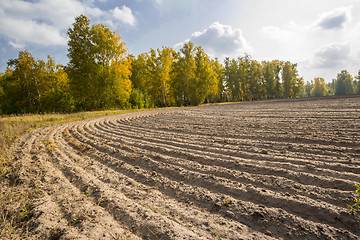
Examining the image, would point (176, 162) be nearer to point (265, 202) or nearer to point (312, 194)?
point (265, 202)

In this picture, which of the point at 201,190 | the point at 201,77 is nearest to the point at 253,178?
the point at 201,190

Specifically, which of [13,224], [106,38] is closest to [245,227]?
[13,224]

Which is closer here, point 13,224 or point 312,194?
point 13,224

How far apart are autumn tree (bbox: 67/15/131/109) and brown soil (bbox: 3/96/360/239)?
1686cm

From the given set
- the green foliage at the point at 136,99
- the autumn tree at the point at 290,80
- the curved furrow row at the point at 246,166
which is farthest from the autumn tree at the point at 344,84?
the curved furrow row at the point at 246,166

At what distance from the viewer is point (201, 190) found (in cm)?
299

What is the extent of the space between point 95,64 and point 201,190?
2142 centimetres

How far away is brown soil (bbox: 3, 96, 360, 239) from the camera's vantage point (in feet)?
6.97

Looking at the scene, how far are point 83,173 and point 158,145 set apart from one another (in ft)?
7.54

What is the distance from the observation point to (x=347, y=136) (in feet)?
16.8

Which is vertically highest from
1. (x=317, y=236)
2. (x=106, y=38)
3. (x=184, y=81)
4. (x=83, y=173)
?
(x=106, y=38)

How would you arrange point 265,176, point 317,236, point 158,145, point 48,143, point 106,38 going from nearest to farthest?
point 317,236
point 265,176
point 158,145
point 48,143
point 106,38

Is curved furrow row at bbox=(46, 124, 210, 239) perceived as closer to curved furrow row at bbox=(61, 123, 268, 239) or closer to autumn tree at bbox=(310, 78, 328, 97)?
curved furrow row at bbox=(61, 123, 268, 239)

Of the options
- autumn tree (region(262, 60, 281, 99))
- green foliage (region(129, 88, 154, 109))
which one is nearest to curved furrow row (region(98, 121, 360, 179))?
green foliage (region(129, 88, 154, 109))
